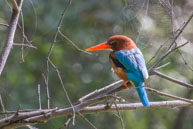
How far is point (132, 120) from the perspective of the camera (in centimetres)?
567

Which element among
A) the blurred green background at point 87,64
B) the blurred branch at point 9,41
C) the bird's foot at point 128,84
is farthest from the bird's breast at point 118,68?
the blurred branch at point 9,41

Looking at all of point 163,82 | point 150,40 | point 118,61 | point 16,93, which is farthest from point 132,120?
point 150,40

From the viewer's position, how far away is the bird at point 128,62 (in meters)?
3.19

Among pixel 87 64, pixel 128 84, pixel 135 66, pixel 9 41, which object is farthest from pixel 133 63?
pixel 87 64

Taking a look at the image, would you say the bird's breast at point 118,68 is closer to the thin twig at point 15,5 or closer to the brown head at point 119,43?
the brown head at point 119,43

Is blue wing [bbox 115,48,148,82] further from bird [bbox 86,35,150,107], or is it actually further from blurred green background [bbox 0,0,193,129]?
blurred green background [bbox 0,0,193,129]

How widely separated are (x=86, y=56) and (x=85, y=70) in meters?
0.22

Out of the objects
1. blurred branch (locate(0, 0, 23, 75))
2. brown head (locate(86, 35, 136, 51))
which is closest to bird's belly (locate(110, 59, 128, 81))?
brown head (locate(86, 35, 136, 51))

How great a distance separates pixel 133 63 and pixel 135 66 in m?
0.05

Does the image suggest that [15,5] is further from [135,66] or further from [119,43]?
[119,43]

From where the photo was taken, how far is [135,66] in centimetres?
338

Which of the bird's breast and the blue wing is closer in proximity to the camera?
the blue wing

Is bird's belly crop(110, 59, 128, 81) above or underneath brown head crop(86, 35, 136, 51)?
underneath

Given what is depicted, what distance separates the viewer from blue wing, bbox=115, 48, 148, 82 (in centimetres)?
321
